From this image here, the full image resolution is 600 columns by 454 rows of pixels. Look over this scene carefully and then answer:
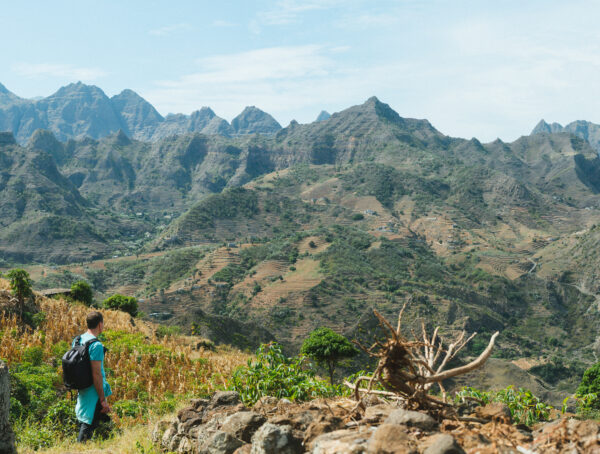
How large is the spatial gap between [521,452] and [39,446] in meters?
5.47

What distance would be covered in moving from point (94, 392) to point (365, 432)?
3.73 m

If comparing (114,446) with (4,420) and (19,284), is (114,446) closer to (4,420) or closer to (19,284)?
(4,420)

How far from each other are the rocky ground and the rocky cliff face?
1505 mm

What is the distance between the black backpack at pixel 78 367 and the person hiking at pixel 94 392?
52mm

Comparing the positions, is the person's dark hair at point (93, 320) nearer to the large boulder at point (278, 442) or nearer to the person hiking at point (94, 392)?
the person hiking at point (94, 392)

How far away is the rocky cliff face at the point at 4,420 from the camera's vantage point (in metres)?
4.36

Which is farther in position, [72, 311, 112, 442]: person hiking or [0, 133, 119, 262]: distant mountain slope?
[0, 133, 119, 262]: distant mountain slope

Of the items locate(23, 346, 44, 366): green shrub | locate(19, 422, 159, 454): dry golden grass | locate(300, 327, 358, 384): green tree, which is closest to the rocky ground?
locate(19, 422, 159, 454): dry golden grass

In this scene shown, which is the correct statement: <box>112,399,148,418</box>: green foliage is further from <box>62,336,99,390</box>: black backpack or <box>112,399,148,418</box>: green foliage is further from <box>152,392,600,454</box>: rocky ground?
<box>152,392,600,454</box>: rocky ground

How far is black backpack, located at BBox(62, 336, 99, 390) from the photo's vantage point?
5.08 m

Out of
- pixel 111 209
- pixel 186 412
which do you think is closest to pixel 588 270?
pixel 186 412

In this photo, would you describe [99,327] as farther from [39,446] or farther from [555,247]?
[555,247]

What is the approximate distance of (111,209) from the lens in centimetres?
19000

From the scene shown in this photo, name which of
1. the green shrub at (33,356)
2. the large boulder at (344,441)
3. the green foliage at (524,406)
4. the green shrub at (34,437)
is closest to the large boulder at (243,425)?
the large boulder at (344,441)
